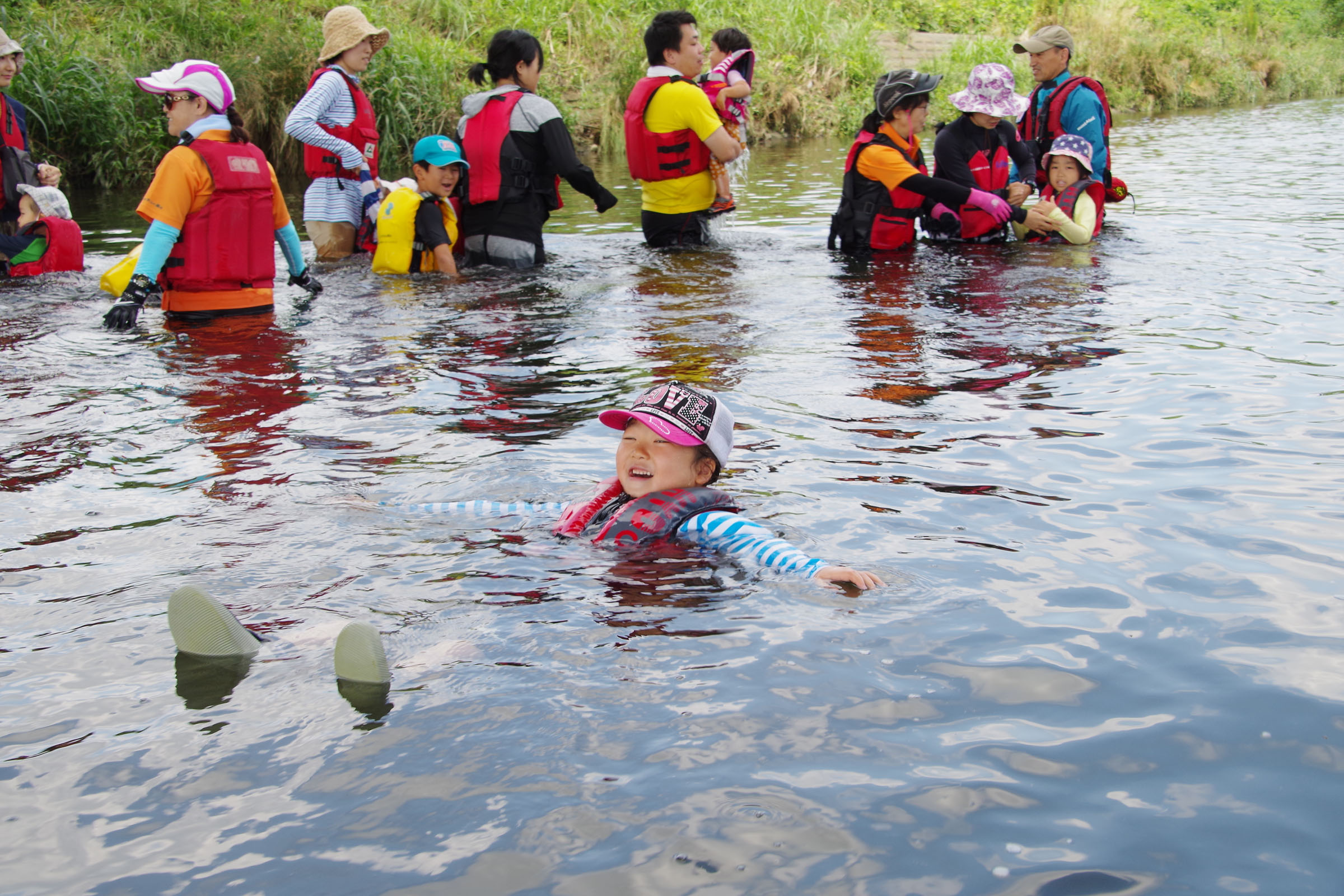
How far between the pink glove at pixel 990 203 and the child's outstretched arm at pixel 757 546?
6.05m

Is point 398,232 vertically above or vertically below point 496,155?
below

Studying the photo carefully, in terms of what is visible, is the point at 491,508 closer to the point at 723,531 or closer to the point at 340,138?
the point at 723,531

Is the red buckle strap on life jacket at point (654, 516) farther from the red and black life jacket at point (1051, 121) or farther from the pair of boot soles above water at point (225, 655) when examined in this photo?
the red and black life jacket at point (1051, 121)

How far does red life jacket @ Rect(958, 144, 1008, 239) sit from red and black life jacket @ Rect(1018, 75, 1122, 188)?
42 cm

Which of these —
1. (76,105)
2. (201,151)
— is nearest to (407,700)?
(201,151)

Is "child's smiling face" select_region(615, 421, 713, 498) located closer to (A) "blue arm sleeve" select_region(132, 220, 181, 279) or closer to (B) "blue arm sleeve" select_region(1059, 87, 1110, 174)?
(A) "blue arm sleeve" select_region(132, 220, 181, 279)

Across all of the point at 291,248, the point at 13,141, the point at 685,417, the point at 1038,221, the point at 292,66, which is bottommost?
the point at 685,417

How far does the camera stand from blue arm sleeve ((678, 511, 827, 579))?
11.7 ft

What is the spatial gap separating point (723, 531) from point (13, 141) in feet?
25.6

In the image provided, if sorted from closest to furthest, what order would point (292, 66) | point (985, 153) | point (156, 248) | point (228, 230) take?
point (156, 248) → point (228, 230) → point (985, 153) → point (292, 66)

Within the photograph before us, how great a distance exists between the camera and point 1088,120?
9641mm

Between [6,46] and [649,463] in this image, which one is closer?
[649,463]

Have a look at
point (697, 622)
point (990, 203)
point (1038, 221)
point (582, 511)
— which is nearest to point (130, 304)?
point (582, 511)

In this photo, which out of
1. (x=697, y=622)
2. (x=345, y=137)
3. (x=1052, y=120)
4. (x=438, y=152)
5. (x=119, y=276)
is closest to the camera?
(x=697, y=622)
